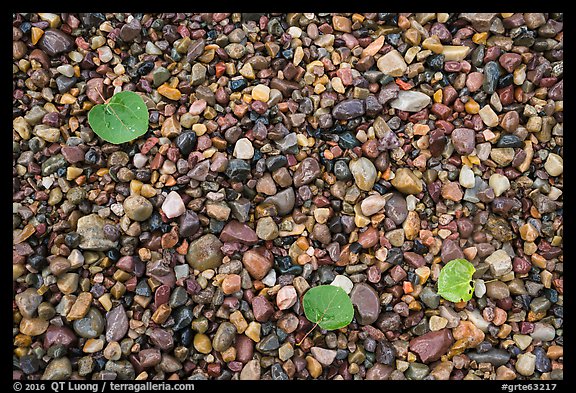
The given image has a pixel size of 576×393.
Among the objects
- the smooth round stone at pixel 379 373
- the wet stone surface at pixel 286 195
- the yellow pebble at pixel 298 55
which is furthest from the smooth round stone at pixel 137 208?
the smooth round stone at pixel 379 373

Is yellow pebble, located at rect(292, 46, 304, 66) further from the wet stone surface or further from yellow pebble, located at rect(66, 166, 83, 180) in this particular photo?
yellow pebble, located at rect(66, 166, 83, 180)

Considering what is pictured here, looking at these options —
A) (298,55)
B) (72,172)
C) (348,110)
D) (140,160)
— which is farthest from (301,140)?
(72,172)

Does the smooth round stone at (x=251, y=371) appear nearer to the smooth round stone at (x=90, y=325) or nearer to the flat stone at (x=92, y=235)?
the smooth round stone at (x=90, y=325)

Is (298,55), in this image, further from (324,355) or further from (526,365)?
(526,365)

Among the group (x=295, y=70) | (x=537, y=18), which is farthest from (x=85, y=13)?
(x=537, y=18)
